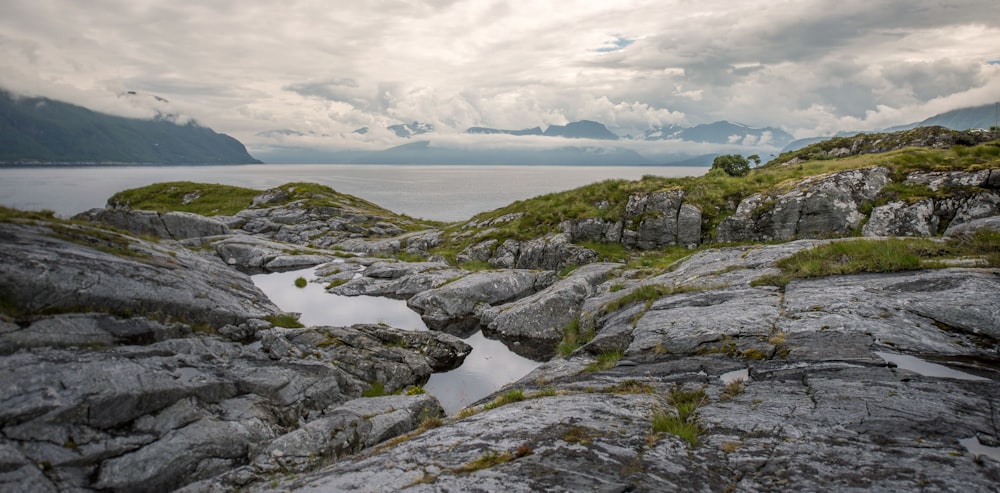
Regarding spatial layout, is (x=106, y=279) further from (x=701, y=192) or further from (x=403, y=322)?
(x=701, y=192)

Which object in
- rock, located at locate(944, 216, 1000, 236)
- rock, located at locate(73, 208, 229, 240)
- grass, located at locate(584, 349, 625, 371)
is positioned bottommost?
grass, located at locate(584, 349, 625, 371)

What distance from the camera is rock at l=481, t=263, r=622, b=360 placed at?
24578 millimetres

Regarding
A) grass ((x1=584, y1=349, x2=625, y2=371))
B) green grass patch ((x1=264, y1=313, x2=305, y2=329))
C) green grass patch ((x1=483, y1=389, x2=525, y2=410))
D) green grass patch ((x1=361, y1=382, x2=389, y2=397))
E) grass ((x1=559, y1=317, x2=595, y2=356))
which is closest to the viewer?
green grass patch ((x1=483, y1=389, x2=525, y2=410))

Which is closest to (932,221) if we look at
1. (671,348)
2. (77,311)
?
(671,348)

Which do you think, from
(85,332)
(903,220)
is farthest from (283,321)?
(903,220)

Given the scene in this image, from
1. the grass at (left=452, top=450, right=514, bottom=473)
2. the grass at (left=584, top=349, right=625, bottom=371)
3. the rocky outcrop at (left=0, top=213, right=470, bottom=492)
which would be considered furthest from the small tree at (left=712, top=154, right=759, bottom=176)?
the grass at (left=452, top=450, right=514, bottom=473)

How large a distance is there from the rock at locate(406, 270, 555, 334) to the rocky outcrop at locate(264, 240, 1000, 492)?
1347 centimetres

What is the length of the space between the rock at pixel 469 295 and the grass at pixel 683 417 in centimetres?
1776

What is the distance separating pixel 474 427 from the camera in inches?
411

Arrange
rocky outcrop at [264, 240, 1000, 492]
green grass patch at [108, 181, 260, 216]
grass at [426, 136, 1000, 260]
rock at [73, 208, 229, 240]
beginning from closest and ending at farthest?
1. rocky outcrop at [264, 240, 1000, 492]
2. grass at [426, 136, 1000, 260]
3. rock at [73, 208, 229, 240]
4. green grass patch at [108, 181, 260, 216]

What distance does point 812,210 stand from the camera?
32.2 metres

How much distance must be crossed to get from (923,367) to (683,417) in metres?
5.80

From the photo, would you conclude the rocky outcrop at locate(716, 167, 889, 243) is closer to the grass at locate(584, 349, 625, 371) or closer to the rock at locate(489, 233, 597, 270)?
the rock at locate(489, 233, 597, 270)

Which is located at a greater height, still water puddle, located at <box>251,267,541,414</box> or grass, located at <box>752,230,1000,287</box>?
grass, located at <box>752,230,1000,287</box>
